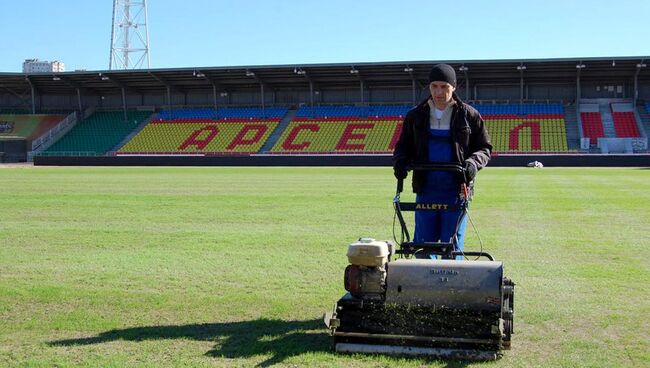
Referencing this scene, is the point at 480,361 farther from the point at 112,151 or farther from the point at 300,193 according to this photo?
the point at 112,151

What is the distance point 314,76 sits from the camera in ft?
182

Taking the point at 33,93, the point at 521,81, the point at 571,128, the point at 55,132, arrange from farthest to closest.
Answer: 1. the point at 33,93
2. the point at 55,132
3. the point at 521,81
4. the point at 571,128

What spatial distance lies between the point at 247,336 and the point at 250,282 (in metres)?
1.94

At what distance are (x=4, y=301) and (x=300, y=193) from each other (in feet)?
42.6

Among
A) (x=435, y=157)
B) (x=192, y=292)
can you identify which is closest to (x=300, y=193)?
(x=192, y=292)

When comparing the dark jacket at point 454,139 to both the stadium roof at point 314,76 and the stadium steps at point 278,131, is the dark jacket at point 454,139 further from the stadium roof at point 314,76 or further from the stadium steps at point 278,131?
the stadium steps at point 278,131

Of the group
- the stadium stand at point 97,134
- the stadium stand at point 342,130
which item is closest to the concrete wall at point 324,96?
the stadium stand at point 342,130

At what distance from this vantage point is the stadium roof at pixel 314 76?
49.5 m

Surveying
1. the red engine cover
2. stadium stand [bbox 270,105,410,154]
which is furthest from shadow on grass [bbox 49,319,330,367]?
stadium stand [bbox 270,105,410,154]

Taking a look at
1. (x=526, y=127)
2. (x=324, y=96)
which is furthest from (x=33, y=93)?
(x=526, y=127)

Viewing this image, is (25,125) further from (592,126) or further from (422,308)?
(422,308)

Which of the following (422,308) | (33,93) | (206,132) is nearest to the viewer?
(422,308)

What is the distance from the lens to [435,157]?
5414 mm

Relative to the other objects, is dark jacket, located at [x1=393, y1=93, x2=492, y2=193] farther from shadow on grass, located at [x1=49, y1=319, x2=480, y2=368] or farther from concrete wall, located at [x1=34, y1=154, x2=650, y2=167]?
concrete wall, located at [x1=34, y1=154, x2=650, y2=167]
